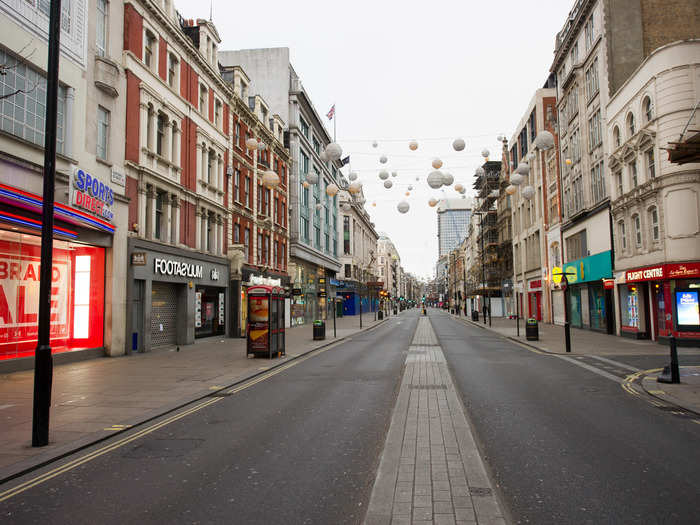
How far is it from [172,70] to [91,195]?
1036 cm

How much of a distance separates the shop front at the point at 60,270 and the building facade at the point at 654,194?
913 inches

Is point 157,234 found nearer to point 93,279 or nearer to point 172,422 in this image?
point 93,279

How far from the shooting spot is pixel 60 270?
17438mm

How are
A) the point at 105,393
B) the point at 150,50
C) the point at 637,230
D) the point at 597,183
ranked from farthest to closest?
the point at 597,183, the point at 637,230, the point at 150,50, the point at 105,393

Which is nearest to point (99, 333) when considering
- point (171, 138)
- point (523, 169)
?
point (171, 138)

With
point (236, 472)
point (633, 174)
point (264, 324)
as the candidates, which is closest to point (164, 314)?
point (264, 324)

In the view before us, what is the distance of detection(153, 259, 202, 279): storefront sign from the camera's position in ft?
72.9

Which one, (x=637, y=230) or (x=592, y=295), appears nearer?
(x=637, y=230)

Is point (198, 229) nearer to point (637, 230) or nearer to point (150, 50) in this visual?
point (150, 50)

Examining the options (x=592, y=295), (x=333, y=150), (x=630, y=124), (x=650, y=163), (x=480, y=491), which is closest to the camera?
(x=480, y=491)

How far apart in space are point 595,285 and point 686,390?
23209mm

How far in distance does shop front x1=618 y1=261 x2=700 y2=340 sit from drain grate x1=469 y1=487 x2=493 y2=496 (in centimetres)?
1788

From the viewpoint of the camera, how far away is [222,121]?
30234 millimetres

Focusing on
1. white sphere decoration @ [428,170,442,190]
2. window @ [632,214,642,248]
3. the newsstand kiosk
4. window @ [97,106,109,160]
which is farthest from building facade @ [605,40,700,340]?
window @ [97,106,109,160]
